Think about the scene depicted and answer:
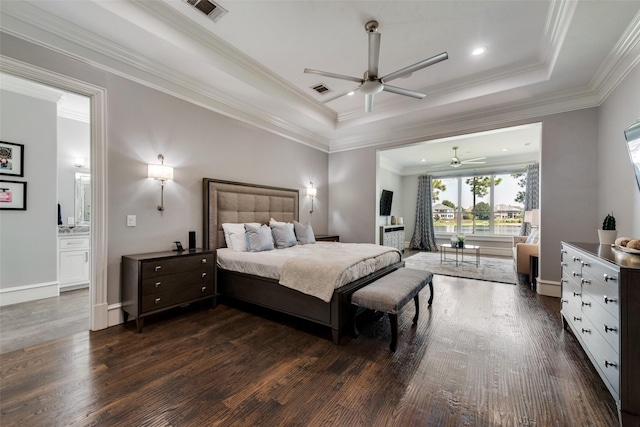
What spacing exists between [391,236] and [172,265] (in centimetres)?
597

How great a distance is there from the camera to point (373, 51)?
2.52 m

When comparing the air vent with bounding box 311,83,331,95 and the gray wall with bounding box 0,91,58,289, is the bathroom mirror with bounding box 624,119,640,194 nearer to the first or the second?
the air vent with bounding box 311,83,331,95

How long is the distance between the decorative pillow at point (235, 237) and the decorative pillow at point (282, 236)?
0.50 m

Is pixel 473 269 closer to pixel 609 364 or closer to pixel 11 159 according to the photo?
pixel 609 364

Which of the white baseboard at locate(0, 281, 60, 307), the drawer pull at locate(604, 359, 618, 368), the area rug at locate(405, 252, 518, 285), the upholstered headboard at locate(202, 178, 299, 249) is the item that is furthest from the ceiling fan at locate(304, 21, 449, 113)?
the white baseboard at locate(0, 281, 60, 307)

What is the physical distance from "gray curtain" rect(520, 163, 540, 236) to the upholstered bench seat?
6.25 m

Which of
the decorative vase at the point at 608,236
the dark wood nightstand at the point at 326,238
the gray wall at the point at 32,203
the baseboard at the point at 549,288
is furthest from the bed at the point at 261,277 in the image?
the gray wall at the point at 32,203

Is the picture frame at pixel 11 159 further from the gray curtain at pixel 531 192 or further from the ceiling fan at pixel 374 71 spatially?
the gray curtain at pixel 531 192

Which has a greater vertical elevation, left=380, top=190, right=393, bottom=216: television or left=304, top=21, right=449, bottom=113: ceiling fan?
left=304, top=21, right=449, bottom=113: ceiling fan

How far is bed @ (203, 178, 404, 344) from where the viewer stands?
2.56 meters

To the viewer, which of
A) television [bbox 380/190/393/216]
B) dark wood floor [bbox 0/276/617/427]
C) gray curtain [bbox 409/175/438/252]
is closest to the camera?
dark wood floor [bbox 0/276/617/427]

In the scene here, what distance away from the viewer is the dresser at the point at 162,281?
268cm

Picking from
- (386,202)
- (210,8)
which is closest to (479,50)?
(210,8)

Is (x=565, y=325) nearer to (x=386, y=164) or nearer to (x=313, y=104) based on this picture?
(x=313, y=104)
